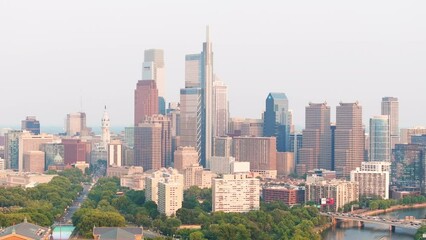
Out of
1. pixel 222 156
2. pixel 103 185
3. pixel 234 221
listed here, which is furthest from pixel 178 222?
pixel 222 156

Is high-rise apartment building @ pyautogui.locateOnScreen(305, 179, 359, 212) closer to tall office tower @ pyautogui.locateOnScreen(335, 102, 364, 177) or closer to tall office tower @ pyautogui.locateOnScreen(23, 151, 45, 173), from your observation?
tall office tower @ pyautogui.locateOnScreen(335, 102, 364, 177)

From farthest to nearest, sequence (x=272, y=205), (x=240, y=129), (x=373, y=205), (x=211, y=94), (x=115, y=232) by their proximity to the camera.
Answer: (x=240, y=129), (x=211, y=94), (x=373, y=205), (x=272, y=205), (x=115, y=232)

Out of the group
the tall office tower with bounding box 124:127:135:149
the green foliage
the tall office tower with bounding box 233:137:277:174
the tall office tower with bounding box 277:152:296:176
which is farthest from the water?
the tall office tower with bounding box 124:127:135:149

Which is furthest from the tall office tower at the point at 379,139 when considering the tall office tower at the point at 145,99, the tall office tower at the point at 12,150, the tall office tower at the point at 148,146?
the tall office tower at the point at 12,150

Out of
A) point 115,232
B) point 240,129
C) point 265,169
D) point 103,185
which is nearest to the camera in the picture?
point 115,232

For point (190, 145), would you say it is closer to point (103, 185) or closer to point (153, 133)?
point (153, 133)

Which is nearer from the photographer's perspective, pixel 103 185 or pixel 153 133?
pixel 103 185

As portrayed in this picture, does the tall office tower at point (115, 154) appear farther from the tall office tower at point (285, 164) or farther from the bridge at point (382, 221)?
the bridge at point (382, 221)

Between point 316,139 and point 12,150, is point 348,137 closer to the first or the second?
point 316,139
